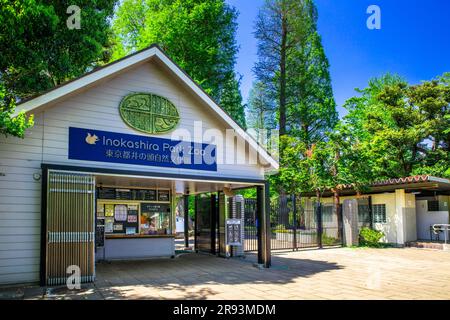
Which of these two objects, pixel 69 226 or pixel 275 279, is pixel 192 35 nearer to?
pixel 69 226

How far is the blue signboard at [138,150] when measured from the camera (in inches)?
368

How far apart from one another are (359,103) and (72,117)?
24.7 m

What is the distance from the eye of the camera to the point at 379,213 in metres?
19.9

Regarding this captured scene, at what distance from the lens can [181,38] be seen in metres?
21.4

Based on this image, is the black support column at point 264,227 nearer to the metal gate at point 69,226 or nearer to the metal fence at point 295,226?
the metal fence at point 295,226

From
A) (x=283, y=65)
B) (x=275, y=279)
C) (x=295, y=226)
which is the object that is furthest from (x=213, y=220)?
(x=283, y=65)

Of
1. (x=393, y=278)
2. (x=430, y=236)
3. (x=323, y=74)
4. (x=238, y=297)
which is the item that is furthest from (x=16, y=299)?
(x=323, y=74)

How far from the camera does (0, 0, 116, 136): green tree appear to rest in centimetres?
1097

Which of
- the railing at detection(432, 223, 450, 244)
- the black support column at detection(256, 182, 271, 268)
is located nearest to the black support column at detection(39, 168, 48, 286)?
the black support column at detection(256, 182, 271, 268)

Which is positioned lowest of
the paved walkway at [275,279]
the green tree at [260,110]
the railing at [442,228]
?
the paved walkway at [275,279]

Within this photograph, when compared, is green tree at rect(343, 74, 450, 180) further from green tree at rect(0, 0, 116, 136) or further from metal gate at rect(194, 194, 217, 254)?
green tree at rect(0, 0, 116, 136)

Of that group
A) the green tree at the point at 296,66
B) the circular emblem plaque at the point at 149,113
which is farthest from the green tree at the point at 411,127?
the circular emblem plaque at the point at 149,113

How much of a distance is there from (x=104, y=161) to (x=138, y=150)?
3.10 ft

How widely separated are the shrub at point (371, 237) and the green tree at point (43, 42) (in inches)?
575
